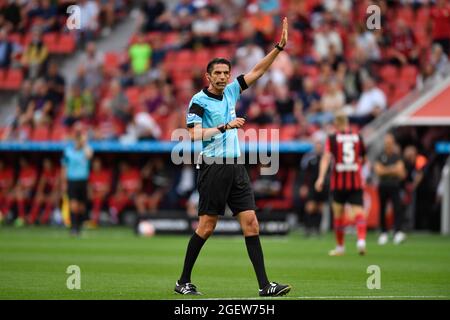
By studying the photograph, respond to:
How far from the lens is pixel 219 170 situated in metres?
11.4

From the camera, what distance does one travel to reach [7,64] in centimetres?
3397

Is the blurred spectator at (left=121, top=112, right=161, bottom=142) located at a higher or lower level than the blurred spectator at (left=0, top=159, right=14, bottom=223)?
higher

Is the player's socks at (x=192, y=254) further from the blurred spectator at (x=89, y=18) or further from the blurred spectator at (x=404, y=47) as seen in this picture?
the blurred spectator at (x=89, y=18)

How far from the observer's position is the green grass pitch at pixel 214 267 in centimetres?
1167

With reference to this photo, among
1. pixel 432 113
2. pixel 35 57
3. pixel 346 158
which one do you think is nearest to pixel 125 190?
pixel 35 57

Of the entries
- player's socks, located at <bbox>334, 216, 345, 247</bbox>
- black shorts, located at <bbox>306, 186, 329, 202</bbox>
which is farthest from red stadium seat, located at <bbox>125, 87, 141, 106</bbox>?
player's socks, located at <bbox>334, 216, 345, 247</bbox>

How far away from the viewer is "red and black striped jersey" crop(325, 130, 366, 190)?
18.5 m

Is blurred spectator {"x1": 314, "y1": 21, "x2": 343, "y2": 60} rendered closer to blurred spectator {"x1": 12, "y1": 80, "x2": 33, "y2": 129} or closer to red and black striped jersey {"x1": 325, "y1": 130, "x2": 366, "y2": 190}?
blurred spectator {"x1": 12, "y1": 80, "x2": 33, "y2": 129}

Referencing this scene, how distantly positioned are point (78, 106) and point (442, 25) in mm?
10832

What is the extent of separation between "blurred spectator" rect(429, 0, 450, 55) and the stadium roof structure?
1.39 m

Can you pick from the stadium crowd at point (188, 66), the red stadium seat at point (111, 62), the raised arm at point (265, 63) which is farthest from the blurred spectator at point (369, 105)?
the raised arm at point (265, 63)

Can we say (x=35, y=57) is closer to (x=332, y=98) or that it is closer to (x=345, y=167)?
(x=332, y=98)

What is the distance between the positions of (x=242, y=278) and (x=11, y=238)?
10.2 metres
